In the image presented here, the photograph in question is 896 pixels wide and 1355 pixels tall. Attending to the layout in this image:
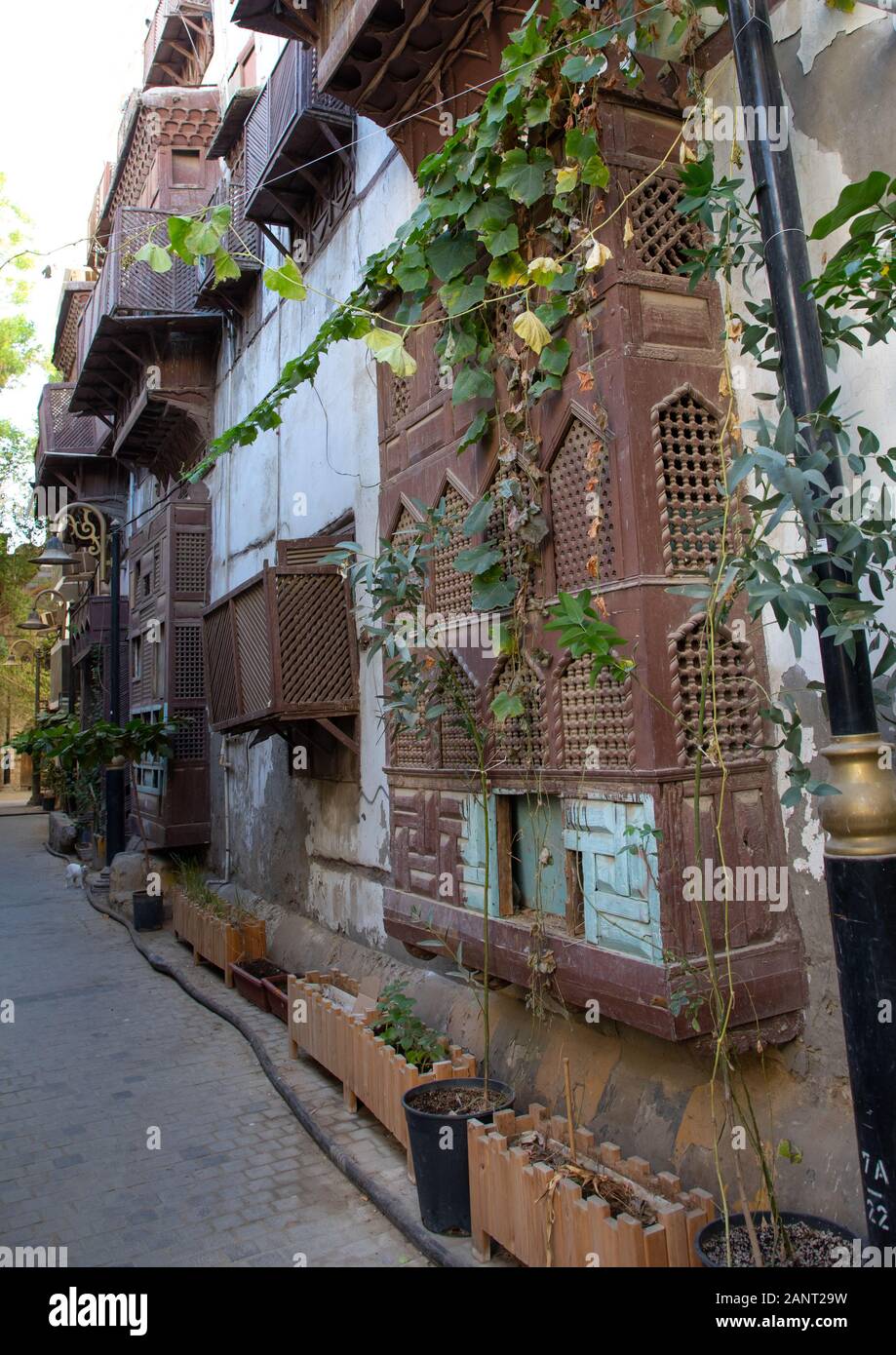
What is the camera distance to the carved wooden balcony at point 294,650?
25.3ft

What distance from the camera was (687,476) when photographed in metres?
4.02

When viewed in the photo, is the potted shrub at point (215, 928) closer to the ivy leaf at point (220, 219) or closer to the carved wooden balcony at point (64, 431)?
the ivy leaf at point (220, 219)

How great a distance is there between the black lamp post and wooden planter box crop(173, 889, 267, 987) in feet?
26.1

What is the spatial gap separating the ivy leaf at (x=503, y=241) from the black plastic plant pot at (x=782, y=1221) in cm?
413

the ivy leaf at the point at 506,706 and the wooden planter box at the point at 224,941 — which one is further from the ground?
the ivy leaf at the point at 506,706

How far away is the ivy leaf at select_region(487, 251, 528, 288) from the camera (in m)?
4.53

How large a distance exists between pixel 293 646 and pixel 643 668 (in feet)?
Answer: 14.8

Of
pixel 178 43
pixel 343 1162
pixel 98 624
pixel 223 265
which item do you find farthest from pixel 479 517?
pixel 98 624

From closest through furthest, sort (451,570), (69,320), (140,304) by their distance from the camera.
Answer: (451,570), (140,304), (69,320)

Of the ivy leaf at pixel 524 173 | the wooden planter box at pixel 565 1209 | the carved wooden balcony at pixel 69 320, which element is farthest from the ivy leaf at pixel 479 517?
the carved wooden balcony at pixel 69 320

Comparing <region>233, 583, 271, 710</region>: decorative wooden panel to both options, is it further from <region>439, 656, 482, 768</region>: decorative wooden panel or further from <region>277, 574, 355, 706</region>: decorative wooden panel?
<region>439, 656, 482, 768</region>: decorative wooden panel

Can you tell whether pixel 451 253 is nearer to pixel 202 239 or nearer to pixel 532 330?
pixel 532 330

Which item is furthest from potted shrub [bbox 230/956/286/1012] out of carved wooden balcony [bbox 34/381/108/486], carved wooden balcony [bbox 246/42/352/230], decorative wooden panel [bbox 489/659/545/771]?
carved wooden balcony [bbox 34/381/108/486]

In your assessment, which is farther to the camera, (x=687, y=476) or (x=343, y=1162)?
(x=343, y=1162)
